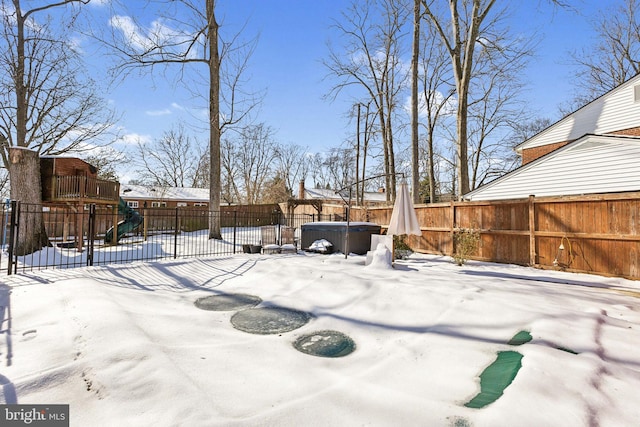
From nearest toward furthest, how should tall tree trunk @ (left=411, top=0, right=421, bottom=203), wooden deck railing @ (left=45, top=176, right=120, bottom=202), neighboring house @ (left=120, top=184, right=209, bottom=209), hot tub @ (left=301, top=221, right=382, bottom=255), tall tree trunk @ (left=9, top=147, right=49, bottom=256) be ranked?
tall tree trunk @ (left=9, top=147, right=49, bottom=256)
hot tub @ (left=301, top=221, right=382, bottom=255)
wooden deck railing @ (left=45, top=176, right=120, bottom=202)
tall tree trunk @ (left=411, top=0, right=421, bottom=203)
neighboring house @ (left=120, top=184, right=209, bottom=209)

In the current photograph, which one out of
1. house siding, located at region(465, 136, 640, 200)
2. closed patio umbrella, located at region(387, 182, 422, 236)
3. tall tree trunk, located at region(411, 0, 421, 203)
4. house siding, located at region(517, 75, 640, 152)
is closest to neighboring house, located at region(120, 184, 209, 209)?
tall tree trunk, located at region(411, 0, 421, 203)

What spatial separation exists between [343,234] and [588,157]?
26.5ft

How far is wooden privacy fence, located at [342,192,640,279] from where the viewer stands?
19.6 feet

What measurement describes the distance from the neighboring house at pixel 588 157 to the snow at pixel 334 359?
5.07 m

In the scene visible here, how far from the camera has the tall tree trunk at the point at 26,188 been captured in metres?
8.23

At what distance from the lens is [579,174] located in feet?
30.4

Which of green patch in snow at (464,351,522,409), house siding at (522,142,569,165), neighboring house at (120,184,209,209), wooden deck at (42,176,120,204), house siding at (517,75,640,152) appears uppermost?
house siding at (517,75,640,152)

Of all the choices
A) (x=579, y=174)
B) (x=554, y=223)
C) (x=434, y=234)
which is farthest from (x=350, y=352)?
(x=579, y=174)

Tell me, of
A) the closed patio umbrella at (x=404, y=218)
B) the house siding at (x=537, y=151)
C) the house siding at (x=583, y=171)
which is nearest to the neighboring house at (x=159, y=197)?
the closed patio umbrella at (x=404, y=218)

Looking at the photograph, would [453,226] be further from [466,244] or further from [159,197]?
[159,197]

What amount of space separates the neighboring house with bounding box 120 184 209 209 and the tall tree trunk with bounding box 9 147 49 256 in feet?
71.6

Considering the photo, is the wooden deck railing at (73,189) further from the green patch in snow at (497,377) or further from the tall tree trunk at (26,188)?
the green patch in snow at (497,377)

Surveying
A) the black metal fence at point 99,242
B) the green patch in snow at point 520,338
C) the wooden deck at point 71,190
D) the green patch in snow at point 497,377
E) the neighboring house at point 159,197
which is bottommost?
the green patch in snow at point 497,377

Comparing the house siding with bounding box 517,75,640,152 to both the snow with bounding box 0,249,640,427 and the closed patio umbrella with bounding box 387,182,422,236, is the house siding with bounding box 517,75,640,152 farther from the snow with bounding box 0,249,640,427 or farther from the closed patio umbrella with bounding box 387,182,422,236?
the closed patio umbrella with bounding box 387,182,422,236
